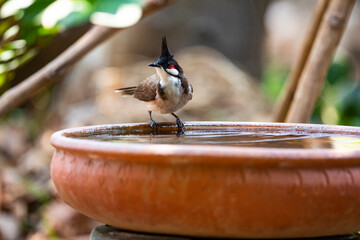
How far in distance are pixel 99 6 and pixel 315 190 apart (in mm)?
1253

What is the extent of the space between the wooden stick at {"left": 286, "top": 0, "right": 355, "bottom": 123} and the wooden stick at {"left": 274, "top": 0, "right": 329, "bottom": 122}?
5 centimetres

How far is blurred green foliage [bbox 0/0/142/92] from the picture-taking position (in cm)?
216

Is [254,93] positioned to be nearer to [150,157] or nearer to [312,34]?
[312,34]

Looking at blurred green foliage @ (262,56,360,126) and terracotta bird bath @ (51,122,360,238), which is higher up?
blurred green foliage @ (262,56,360,126)

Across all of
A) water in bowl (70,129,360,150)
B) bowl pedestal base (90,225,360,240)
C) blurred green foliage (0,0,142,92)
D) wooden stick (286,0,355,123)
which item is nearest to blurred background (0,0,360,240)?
blurred green foliage (0,0,142,92)

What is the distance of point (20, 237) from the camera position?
4207mm

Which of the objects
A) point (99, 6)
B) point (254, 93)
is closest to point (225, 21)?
point (254, 93)

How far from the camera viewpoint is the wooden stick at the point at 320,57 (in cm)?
275

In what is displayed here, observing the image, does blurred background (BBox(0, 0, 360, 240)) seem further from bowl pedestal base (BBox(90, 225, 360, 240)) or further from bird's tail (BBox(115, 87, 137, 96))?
bowl pedestal base (BBox(90, 225, 360, 240))

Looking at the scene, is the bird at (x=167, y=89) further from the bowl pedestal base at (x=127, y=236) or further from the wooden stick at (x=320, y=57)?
the bowl pedestal base at (x=127, y=236)

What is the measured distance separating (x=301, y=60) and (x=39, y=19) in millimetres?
1366

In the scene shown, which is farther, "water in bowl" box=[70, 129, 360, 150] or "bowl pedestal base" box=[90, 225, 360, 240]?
"water in bowl" box=[70, 129, 360, 150]

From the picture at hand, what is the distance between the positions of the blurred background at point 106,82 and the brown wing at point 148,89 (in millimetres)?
495

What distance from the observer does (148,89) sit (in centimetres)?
272
